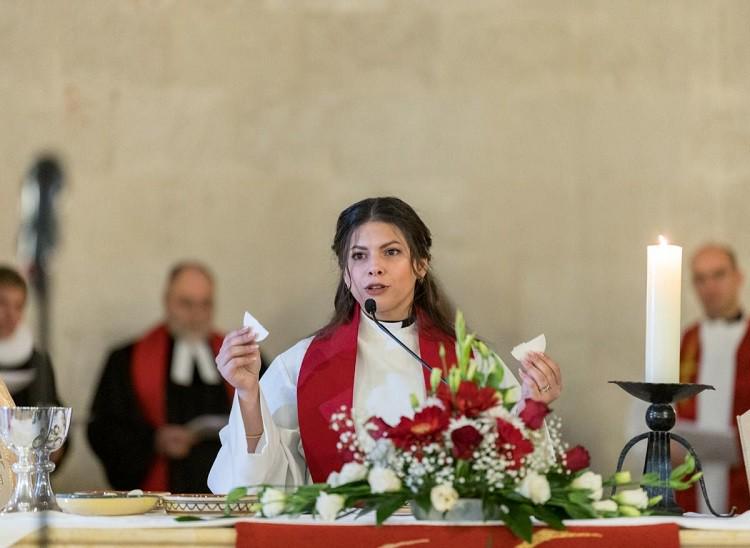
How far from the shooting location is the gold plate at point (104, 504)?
2.63m

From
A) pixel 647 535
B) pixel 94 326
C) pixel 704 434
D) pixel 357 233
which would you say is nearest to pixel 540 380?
pixel 647 535

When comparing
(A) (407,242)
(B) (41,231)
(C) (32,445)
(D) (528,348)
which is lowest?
(C) (32,445)

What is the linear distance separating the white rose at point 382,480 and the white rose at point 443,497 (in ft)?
0.24

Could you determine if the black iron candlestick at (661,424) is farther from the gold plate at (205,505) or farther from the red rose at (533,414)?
the gold plate at (205,505)

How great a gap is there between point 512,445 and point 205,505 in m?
0.67

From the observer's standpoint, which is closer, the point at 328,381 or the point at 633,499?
the point at 633,499

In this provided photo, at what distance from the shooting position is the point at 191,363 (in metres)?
6.26

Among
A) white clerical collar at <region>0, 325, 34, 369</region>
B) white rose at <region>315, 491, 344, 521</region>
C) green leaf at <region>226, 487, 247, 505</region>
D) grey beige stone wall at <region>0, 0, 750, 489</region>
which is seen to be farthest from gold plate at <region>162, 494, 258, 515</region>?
grey beige stone wall at <region>0, 0, 750, 489</region>

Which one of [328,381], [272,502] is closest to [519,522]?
[272,502]

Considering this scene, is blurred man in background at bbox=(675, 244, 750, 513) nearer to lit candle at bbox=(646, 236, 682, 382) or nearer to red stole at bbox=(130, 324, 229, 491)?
red stole at bbox=(130, 324, 229, 491)

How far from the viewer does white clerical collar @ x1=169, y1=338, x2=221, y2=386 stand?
20.3 feet

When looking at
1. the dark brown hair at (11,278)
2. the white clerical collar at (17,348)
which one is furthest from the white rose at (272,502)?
the dark brown hair at (11,278)

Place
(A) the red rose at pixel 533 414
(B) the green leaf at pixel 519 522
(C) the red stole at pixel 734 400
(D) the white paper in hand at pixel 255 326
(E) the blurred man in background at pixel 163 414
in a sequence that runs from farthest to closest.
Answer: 1. (E) the blurred man in background at pixel 163 414
2. (C) the red stole at pixel 734 400
3. (D) the white paper in hand at pixel 255 326
4. (A) the red rose at pixel 533 414
5. (B) the green leaf at pixel 519 522

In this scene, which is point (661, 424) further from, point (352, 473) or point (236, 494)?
point (236, 494)
